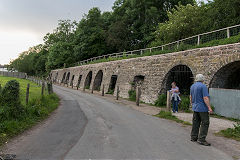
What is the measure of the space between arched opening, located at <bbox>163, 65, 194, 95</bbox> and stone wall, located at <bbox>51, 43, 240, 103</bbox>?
0.36ft

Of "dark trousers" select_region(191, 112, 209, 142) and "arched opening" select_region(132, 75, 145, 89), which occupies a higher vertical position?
"arched opening" select_region(132, 75, 145, 89)

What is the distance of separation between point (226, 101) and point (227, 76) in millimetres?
2156

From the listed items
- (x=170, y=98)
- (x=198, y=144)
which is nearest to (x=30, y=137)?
(x=198, y=144)

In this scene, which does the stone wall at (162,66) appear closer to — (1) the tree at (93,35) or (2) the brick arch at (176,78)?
(2) the brick arch at (176,78)

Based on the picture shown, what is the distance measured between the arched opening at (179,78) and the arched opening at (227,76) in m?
3.31

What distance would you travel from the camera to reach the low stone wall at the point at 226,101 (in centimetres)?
882

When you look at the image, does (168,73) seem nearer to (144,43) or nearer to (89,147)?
(89,147)

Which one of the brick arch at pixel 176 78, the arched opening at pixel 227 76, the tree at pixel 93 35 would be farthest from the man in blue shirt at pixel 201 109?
the tree at pixel 93 35

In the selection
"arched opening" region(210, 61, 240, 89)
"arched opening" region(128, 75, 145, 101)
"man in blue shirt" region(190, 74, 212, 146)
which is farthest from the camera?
"arched opening" region(128, 75, 145, 101)

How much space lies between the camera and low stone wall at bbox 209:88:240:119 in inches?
347

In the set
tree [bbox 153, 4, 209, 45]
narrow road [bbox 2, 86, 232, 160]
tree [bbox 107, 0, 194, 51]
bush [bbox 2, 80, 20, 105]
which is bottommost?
narrow road [bbox 2, 86, 232, 160]

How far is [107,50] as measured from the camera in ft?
136


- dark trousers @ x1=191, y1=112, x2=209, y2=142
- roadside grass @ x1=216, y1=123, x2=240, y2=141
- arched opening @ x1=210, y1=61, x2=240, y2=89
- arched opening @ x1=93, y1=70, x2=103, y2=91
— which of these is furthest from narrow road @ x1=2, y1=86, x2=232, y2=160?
arched opening @ x1=93, y1=70, x2=103, y2=91

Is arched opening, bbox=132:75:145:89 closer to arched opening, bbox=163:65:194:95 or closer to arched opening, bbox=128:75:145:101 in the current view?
arched opening, bbox=128:75:145:101
